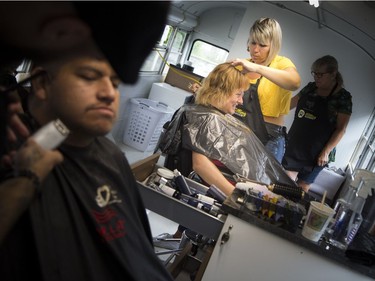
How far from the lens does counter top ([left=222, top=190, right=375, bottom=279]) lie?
1.33 m

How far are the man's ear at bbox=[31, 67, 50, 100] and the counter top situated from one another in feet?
3.77

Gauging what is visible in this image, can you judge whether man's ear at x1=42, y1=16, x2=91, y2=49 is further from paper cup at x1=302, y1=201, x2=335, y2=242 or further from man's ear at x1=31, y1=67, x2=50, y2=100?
paper cup at x1=302, y1=201, x2=335, y2=242

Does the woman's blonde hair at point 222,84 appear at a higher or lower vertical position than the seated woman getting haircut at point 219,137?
higher

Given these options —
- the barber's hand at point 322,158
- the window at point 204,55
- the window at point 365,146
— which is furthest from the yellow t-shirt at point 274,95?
the window at point 204,55

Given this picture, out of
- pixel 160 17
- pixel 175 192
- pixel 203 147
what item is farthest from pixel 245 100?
pixel 160 17

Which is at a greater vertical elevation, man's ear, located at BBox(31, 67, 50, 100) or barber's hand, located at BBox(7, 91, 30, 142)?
man's ear, located at BBox(31, 67, 50, 100)

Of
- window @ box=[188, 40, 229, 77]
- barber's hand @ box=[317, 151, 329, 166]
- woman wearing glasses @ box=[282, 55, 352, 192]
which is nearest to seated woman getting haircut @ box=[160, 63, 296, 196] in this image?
woman wearing glasses @ box=[282, 55, 352, 192]

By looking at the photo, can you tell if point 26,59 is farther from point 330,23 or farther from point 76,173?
point 330,23

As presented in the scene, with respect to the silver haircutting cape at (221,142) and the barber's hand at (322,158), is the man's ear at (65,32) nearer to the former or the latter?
the silver haircutting cape at (221,142)

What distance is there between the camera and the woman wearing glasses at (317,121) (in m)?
2.83

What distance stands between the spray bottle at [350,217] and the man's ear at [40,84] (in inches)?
54.8

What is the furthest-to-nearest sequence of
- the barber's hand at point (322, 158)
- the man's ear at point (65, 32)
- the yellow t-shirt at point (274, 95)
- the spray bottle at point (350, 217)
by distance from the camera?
1. the barber's hand at point (322, 158)
2. the yellow t-shirt at point (274, 95)
3. the spray bottle at point (350, 217)
4. the man's ear at point (65, 32)

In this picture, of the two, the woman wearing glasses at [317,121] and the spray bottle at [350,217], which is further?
the woman wearing glasses at [317,121]

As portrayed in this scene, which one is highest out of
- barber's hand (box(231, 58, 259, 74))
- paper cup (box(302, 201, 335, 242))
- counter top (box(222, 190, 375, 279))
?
barber's hand (box(231, 58, 259, 74))
